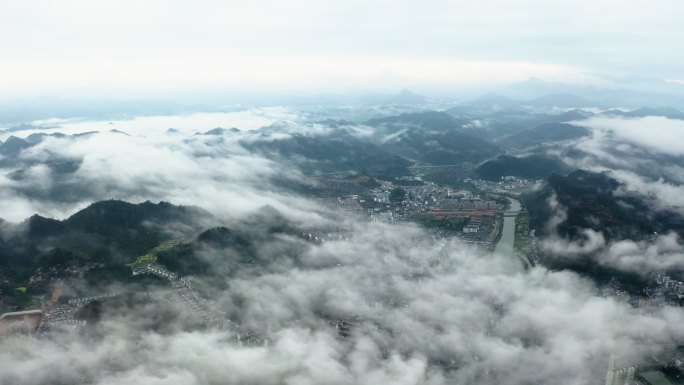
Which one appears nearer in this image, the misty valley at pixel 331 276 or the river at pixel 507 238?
the misty valley at pixel 331 276

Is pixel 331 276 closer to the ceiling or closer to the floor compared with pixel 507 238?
closer to the ceiling

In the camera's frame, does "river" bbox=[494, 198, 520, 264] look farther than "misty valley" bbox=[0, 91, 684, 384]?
Yes

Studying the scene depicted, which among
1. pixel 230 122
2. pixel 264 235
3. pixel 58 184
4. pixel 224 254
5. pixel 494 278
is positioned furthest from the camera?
pixel 230 122

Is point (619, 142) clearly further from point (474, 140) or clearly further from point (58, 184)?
point (58, 184)

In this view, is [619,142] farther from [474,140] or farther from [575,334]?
[575,334]

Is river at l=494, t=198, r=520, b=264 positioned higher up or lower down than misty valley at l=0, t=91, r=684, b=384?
lower down

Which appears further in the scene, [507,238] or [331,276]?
[507,238]

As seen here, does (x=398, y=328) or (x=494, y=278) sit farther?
(x=494, y=278)

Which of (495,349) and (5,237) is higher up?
(5,237)

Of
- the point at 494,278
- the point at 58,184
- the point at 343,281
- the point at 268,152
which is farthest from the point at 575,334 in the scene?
the point at 268,152

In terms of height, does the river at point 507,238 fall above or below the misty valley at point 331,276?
below

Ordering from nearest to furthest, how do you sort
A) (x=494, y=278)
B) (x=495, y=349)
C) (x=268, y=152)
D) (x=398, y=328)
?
(x=495, y=349) → (x=398, y=328) → (x=494, y=278) → (x=268, y=152)
